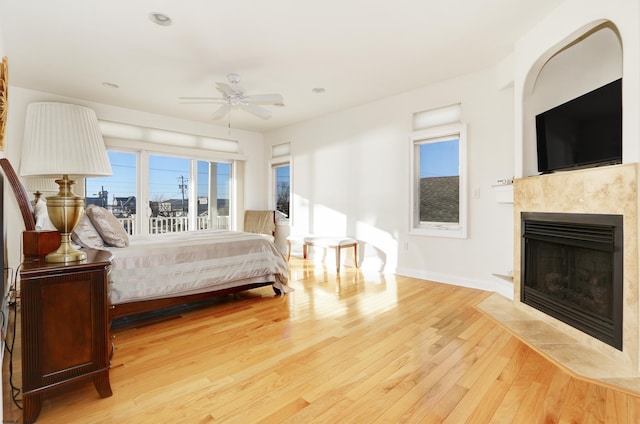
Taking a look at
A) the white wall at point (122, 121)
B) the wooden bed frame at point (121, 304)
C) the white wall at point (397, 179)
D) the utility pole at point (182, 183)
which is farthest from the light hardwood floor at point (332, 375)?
the utility pole at point (182, 183)

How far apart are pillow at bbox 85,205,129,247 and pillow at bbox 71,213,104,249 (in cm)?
3

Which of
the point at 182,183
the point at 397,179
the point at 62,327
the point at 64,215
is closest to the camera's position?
the point at 62,327

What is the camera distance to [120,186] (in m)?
5.43

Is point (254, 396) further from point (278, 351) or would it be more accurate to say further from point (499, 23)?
point (499, 23)

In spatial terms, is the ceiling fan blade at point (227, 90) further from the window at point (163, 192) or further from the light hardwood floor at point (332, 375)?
the window at point (163, 192)

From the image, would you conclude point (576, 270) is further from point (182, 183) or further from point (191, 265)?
point (182, 183)

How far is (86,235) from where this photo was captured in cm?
269

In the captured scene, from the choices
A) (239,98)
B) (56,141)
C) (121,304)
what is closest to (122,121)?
(239,98)

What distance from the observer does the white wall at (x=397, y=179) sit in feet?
12.7

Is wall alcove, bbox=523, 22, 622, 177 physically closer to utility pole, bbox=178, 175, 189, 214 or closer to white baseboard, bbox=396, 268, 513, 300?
white baseboard, bbox=396, 268, 513, 300

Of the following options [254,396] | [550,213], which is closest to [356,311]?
[254,396]

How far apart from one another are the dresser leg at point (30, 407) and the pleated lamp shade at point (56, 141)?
3.44 feet

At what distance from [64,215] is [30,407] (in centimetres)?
Result: 93

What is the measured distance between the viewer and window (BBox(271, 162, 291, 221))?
22.4 feet
